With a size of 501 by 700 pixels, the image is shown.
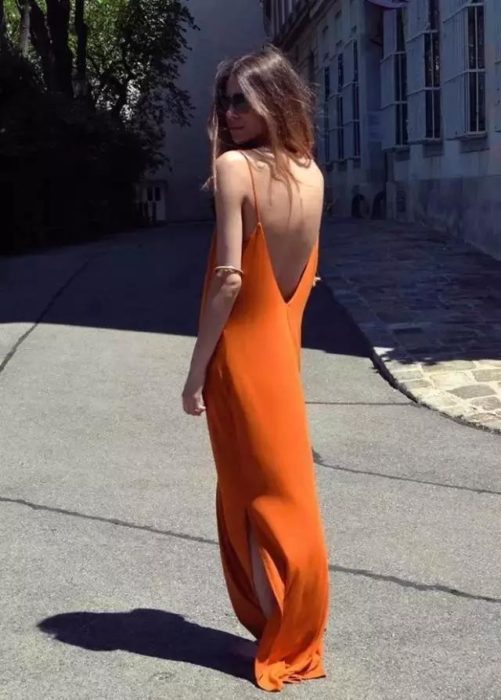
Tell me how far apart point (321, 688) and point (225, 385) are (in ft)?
3.41

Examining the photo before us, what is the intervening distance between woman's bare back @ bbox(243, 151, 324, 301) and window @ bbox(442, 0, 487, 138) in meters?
11.7

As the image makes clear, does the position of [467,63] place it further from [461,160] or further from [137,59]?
[137,59]

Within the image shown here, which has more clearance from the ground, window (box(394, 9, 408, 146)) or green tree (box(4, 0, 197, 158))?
green tree (box(4, 0, 197, 158))

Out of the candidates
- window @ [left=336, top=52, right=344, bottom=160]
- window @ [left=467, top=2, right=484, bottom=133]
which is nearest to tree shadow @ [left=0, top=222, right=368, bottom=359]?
window @ [left=467, top=2, right=484, bottom=133]

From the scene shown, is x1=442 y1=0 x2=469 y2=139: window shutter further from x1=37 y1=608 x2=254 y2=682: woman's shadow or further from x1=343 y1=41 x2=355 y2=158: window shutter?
x1=37 y1=608 x2=254 y2=682: woman's shadow

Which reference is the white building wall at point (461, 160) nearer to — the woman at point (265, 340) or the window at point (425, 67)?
the window at point (425, 67)

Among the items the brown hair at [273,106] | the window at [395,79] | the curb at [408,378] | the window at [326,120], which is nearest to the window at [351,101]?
the window at [326,120]

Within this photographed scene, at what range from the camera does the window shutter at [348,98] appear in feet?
80.0

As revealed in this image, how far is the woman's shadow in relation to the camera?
4.13 meters

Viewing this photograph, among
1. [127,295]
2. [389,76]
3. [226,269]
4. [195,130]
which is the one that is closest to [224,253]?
[226,269]

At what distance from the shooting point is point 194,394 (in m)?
3.73

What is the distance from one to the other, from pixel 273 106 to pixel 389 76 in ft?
54.3

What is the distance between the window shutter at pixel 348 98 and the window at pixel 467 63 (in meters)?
8.48

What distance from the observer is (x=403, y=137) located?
64.8 feet
